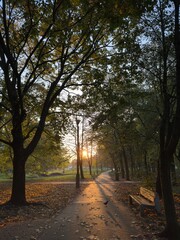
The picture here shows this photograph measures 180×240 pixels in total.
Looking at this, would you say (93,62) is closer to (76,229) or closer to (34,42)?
(34,42)

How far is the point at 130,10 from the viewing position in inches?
269

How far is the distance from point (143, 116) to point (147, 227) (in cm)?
1531

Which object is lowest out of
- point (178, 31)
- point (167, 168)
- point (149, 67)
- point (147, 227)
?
point (147, 227)

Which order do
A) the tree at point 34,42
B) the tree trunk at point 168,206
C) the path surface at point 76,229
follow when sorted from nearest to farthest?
1. the tree trunk at point 168,206
2. the path surface at point 76,229
3. the tree at point 34,42

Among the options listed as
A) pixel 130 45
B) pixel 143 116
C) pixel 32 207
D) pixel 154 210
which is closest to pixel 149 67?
pixel 130 45

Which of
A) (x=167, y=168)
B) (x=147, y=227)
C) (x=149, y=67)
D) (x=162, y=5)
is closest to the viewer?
(x=167, y=168)

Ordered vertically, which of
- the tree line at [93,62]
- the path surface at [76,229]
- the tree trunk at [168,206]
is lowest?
the path surface at [76,229]

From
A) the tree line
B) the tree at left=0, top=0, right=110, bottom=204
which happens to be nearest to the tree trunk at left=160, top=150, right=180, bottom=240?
the tree line

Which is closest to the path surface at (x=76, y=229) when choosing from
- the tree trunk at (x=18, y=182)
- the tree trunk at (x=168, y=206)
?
the tree trunk at (x=168, y=206)

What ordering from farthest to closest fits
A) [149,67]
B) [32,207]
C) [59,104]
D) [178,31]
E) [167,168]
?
[59,104] < [32,207] < [149,67] < [167,168] < [178,31]

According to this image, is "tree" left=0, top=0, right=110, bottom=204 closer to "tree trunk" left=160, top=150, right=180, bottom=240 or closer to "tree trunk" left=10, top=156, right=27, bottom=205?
"tree trunk" left=10, top=156, right=27, bottom=205

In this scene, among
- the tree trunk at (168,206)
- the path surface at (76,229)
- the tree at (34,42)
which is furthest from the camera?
the tree at (34,42)

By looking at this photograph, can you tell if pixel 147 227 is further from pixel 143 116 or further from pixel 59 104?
pixel 143 116

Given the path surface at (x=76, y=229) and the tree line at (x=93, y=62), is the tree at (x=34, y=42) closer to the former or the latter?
the tree line at (x=93, y=62)
